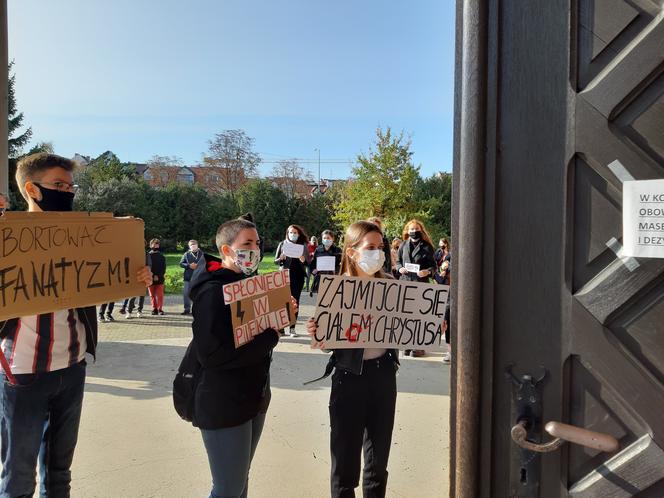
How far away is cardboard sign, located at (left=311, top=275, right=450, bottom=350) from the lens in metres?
2.90

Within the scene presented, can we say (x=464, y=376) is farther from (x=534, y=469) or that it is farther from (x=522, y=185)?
(x=522, y=185)

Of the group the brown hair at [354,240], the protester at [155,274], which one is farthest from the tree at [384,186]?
the brown hair at [354,240]

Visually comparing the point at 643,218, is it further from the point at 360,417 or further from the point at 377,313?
the point at 360,417

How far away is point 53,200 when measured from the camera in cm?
273

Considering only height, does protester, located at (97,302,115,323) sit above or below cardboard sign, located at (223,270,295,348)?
below

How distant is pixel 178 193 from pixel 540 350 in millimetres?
38221

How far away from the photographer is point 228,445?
8.46 feet

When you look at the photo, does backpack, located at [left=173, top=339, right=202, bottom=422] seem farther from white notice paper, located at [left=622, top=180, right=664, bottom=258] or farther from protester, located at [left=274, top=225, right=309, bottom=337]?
protester, located at [left=274, top=225, right=309, bottom=337]

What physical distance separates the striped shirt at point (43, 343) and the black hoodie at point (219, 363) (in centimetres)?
70

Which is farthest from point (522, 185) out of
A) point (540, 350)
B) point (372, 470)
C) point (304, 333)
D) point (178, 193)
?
point (178, 193)

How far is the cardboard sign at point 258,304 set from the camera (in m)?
2.64

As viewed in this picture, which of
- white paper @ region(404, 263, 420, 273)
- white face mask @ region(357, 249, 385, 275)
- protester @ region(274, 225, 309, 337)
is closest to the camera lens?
white face mask @ region(357, 249, 385, 275)

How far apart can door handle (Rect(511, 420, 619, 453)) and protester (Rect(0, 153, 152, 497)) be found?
235cm

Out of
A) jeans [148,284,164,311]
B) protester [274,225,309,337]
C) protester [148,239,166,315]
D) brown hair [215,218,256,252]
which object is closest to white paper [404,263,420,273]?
protester [274,225,309,337]
